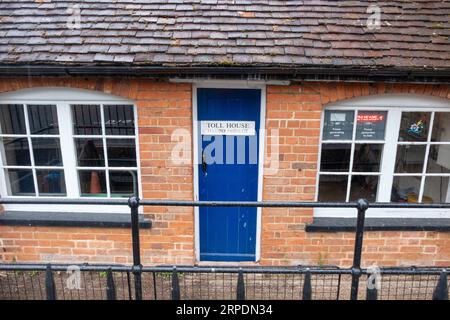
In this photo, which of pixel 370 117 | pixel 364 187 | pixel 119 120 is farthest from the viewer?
pixel 364 187

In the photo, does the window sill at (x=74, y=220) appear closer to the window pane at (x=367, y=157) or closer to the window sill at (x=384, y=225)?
the window sill at (x=384, y=225)

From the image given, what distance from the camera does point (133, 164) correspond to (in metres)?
4.63

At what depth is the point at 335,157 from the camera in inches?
180

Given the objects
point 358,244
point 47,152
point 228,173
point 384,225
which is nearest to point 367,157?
point 384,225

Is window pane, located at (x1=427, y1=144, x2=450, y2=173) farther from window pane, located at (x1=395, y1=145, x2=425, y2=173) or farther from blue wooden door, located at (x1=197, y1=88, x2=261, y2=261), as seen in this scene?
blue wooden door, located at (x1=197, y1=88, x2=261, y2=261)

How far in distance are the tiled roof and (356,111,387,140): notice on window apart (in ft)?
2.12

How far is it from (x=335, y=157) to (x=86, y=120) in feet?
10.6

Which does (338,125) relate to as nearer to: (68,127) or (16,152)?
(68,127)

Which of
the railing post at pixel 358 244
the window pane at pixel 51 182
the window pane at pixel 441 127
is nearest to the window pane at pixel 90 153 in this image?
the window pane at pixel 51 182

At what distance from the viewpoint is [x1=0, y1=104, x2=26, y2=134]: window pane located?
14.8 ft

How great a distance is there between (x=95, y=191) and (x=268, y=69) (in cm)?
278

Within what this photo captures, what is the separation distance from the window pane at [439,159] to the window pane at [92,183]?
4321mm

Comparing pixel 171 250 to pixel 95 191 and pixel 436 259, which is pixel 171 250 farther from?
pixel 436 259
